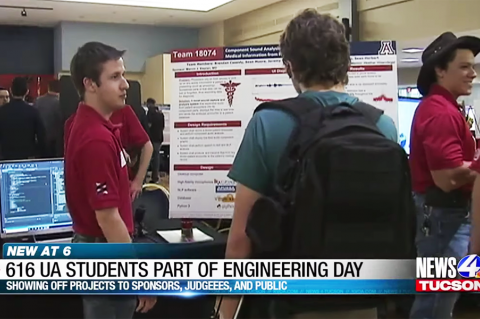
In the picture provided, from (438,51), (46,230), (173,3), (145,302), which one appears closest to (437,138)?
(438,51)

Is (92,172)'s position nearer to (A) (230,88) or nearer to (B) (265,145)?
(B) (265,145)

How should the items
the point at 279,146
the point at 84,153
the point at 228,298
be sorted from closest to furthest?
the point at 279,146
the point at 84,153
the point at 228,298

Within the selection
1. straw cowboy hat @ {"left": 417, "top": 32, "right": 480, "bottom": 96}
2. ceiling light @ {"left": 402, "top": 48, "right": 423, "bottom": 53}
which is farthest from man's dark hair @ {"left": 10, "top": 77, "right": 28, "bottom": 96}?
ceiling light @ {"left": 402, "top": 48, "right": 423, "bottom": 53}

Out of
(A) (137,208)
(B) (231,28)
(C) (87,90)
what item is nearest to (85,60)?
(C) (87,90)

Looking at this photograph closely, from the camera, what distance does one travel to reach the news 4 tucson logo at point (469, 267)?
5.56 feet

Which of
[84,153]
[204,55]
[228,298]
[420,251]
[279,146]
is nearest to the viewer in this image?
[279,146]

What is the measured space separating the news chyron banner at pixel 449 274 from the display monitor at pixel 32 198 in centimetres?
119

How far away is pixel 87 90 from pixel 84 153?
24 cm

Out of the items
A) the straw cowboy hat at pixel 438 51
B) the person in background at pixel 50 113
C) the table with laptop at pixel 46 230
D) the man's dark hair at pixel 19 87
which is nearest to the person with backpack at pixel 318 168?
the table with laptop at pixel 46 230

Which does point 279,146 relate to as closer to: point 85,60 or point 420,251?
point 85,60

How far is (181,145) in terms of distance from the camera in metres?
2.12

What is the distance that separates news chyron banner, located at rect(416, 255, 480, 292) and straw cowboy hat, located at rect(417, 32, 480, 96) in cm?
62

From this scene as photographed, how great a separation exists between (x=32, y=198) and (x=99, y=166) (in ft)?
1.83

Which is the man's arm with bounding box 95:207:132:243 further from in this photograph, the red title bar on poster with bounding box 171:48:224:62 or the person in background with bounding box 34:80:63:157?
the person in background with bounding box 34:80:63:157
